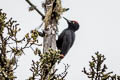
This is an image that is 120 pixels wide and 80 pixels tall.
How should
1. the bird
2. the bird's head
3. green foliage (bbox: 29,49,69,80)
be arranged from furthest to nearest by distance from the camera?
the bird's head
the bird
green foliage (bbox: 29,49,69,80)

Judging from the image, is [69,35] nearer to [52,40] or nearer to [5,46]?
[52,40]

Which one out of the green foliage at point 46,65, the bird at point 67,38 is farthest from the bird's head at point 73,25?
the green foliage at point 46,65

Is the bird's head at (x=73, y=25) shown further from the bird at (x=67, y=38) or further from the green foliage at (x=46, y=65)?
the green foliage at (x=46, y=65)

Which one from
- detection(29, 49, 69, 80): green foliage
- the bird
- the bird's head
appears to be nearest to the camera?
detection(29, 49, 69, 80): green foliage

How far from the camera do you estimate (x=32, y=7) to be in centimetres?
797

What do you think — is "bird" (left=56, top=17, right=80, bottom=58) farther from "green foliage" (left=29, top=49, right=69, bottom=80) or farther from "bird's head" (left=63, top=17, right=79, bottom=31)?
"green foliage" (left=29, top=49, right=69, bottom=80)

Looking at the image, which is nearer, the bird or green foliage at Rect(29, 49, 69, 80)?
green foliage at Rect(29, 49, 69, 80)

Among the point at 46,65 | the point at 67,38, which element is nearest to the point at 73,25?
the point at 67,38

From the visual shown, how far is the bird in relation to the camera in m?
9.64

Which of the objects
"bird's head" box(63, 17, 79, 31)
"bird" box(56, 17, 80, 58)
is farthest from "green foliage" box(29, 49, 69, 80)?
"bird's head" box(63, 17, 79, 31)

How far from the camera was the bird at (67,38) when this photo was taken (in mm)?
9641

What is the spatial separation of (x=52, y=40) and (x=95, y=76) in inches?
60.0

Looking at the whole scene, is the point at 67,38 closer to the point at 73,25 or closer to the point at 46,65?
the point at 73,25

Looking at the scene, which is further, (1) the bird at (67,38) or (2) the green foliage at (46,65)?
(1) the bird at (67,38)
